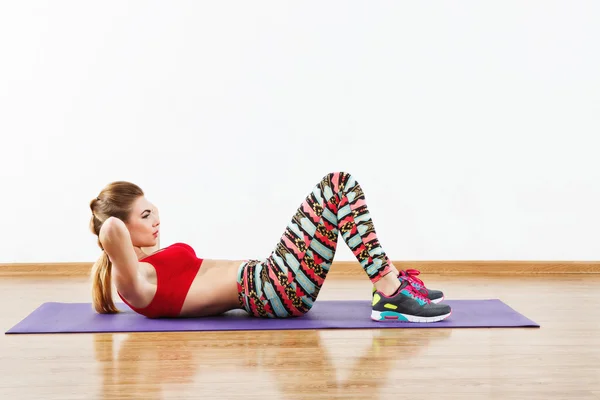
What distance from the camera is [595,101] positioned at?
4539mm

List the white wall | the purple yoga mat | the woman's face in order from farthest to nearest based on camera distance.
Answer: the white wall → the woman's face → the purple yoga mat

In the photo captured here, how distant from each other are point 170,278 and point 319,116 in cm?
181

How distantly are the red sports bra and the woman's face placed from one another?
0.20 feet

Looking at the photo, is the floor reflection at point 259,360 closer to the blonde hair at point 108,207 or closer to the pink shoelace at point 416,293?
the pink shoelace at point 416,293

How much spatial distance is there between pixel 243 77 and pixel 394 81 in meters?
0.84

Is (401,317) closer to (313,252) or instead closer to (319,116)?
(313,252)

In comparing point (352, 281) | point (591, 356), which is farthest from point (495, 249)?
point (591, 356)

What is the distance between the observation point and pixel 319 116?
4.49 meters

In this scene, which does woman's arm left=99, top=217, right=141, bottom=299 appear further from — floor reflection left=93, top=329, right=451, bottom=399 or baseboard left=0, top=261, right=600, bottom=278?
baseboard left=0, top=261, right=600, bottom=278

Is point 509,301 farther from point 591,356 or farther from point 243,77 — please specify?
point 243,77

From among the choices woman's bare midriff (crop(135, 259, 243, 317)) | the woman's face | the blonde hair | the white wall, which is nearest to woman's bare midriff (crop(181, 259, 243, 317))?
woman's bare midriff (crop(135, 259, 243, 317))

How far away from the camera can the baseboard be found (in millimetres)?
4492

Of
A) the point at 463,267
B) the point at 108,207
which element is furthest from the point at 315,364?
the point at 463,267

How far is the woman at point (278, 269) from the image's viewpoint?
113 inches
